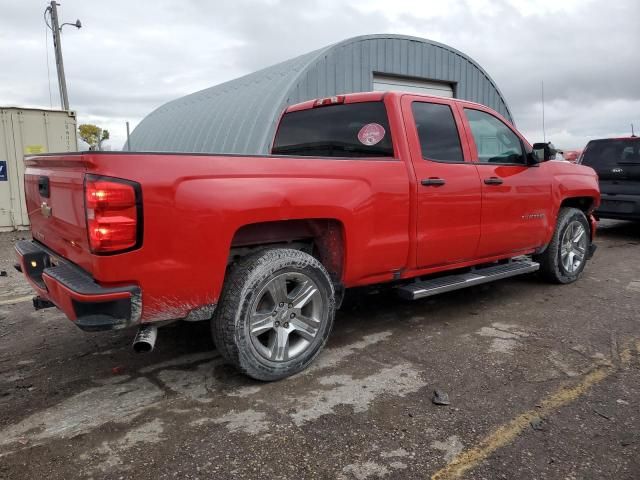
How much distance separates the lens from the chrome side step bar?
155 inches

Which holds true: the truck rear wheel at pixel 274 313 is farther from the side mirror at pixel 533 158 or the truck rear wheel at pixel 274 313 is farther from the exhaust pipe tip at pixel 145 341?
the side mirror at pixel 533 158

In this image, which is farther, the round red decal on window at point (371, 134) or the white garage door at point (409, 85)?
the white garage door at point (409, 85)

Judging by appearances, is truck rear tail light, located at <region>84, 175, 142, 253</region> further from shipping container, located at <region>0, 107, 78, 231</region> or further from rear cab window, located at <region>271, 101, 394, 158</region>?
shipping container, located at <region>0, 107, 78, 231</region>

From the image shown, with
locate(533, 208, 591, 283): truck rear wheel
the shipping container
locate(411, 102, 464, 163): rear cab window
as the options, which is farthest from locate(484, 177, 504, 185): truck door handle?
the shipping container

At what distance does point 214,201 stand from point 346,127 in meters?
1.67

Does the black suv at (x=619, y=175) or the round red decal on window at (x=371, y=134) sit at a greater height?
the round red decal on window at (x=371, y=134)

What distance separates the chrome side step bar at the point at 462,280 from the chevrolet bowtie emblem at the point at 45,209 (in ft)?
8.15

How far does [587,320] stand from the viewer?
438cm

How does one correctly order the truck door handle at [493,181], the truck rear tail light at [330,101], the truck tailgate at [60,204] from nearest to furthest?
the truck tailgate at [60,204] < the truck rear tail light at [330,101] < the truck door handle at [493,181]

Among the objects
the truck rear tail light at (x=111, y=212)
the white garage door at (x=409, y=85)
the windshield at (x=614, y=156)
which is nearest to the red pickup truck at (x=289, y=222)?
the truck rear tail light at (x=111, y=212)

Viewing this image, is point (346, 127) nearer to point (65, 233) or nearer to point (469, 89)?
point (65, 233)

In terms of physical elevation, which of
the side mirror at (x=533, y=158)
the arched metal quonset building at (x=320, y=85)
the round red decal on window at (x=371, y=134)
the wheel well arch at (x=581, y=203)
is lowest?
the wheel well arch at (x=581, y=203)

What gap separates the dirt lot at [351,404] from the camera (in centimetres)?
235

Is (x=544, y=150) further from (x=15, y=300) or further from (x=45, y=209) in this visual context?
(x=15, y=300)
